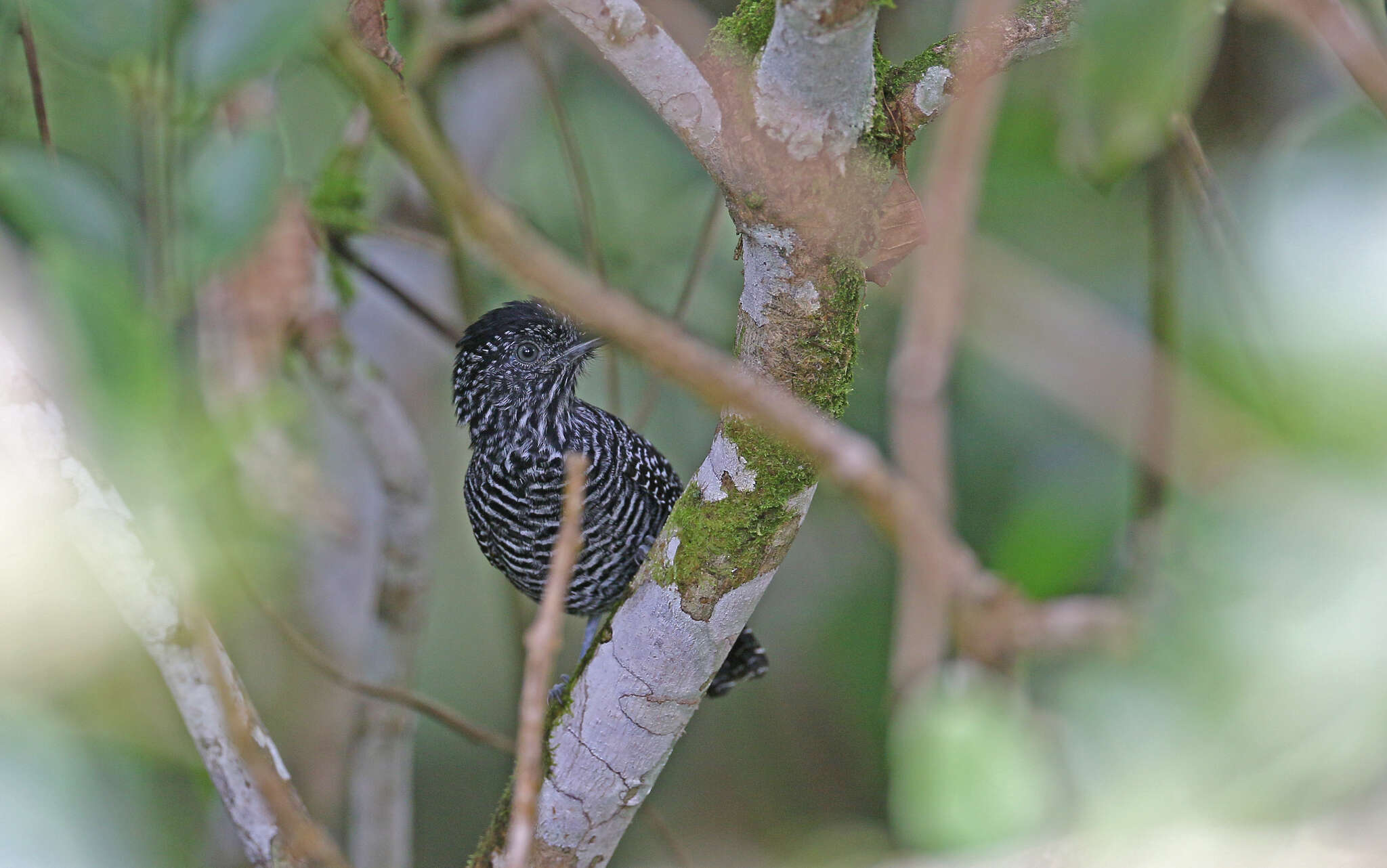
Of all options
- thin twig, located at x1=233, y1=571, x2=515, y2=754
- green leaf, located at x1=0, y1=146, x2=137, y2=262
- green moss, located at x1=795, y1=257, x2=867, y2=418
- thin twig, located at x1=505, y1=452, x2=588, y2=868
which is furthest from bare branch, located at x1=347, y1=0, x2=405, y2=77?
thin twig, located at x1=233, y1=571, x2=515, y2=754

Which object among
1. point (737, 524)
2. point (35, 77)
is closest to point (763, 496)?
point (737, 524)

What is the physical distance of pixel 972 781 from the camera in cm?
122

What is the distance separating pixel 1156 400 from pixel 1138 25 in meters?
0.86

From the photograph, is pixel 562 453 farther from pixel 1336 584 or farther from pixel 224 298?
pixel 1336 584

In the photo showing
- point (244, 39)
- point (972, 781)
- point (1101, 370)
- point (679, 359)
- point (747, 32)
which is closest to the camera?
point (679, 359)

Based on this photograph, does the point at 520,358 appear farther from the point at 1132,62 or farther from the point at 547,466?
the point at 1132,62

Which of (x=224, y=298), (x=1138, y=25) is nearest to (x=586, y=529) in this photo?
(x=224, y=298)

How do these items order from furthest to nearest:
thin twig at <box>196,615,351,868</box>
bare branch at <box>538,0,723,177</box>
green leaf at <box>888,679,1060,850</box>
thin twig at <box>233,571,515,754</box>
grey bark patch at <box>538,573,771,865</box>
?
thin twig at <box>233,571,515,754</box> < grey bark patch at <box>538,573,771,865</box> < bare branch at <box>538,0,723,177</box> < thin twig at <box>196,615,351,868</box> < green leaf at <box>888,679,1060,850</box>

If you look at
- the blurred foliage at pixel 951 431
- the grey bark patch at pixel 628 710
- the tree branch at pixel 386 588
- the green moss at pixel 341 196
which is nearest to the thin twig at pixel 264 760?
the blurred foliage at pixel 951 431

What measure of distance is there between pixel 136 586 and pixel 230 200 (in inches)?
26.8

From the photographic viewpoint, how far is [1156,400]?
1799 millimetres

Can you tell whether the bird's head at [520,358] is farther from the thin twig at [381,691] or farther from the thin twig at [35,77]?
the thin twig at [35,77]

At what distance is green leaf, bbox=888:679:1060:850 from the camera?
1.21 metres

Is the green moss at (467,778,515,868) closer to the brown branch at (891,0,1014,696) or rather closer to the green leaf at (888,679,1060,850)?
the brown branch at (891,0,1014,696)
